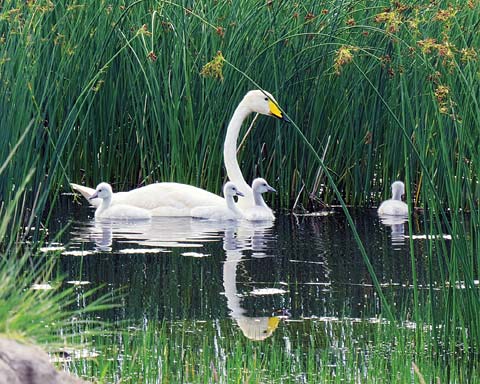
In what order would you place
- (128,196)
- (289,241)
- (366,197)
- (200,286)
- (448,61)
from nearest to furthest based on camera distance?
(448,61)
(200,286)
(289,241)
(128,196)
(366,197)

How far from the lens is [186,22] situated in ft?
37.1

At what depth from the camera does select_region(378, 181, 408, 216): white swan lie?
36.4ft

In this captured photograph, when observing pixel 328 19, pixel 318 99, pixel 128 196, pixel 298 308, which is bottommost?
pixel 298 308

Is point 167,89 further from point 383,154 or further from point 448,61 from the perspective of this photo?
point 448,61

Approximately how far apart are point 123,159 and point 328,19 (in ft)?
8.09

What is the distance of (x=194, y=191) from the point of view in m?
10.8

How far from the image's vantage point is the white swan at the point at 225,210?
10.9 metres

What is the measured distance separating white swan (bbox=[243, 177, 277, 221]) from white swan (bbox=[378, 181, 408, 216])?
106cm

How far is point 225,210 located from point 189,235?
33.2 inches

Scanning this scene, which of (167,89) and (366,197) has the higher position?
(167,89)

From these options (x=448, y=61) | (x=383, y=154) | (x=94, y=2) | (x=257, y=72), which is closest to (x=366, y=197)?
(x=383, y=154)

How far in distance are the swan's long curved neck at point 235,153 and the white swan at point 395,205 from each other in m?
1.22

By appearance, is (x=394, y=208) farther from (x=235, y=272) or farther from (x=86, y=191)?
(x=235, y=272)

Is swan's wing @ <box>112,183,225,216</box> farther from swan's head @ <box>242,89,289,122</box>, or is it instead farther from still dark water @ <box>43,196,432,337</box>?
swan's head @ <box>242,89,289,122</box>
